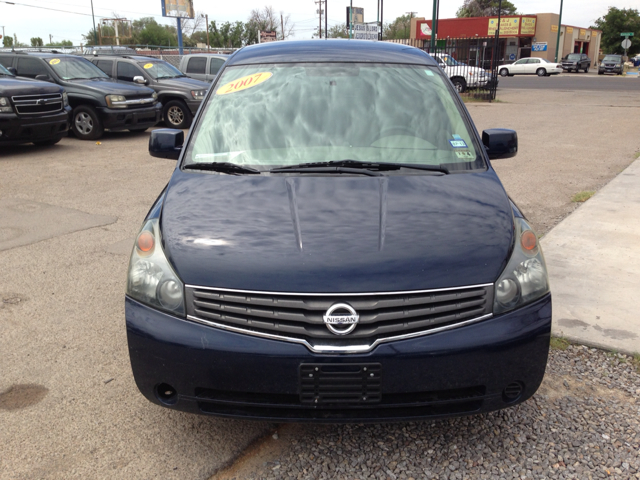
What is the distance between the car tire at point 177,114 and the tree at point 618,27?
84257 millimetres

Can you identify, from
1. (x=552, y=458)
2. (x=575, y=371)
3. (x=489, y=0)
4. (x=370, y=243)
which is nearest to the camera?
(x=370, y=243)

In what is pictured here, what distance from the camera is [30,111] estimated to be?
1050cm

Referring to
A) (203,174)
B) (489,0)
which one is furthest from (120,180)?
(489,0)

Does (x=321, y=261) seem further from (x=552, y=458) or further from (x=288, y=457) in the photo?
(x=552, y=458)

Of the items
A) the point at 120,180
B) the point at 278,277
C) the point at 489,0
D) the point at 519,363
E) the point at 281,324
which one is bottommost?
the point at 120,180

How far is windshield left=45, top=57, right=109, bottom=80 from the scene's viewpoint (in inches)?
519

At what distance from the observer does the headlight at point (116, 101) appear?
1255 cm

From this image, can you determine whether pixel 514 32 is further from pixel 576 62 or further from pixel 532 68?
pixel 532 68

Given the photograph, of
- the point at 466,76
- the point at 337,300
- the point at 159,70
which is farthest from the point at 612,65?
the point at 337,300

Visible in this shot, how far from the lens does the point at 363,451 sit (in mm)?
2768

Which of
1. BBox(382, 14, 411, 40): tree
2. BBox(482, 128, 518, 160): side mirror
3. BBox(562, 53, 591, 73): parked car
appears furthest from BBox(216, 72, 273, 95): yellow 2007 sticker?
BBox(382, 14, 411, 40): tree

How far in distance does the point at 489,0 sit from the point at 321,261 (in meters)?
112

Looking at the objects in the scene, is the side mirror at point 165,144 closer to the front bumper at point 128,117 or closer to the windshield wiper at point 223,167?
the windshield wiper at point 223,167

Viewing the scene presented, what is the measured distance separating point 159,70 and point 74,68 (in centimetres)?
240
